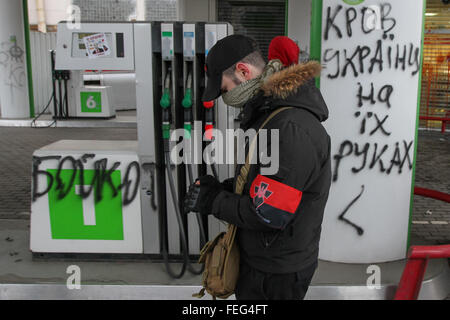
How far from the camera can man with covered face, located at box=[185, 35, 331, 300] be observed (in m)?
1.96

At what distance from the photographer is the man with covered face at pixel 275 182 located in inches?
77.1

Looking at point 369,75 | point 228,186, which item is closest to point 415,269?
point 228,186

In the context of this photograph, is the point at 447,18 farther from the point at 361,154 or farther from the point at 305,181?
the point at 305,181

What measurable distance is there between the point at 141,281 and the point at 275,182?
2.20 metres

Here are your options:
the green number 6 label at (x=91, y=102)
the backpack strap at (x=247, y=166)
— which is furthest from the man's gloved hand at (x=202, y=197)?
the green number 6 label at (x=91, y=102)

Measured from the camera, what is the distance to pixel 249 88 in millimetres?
2121

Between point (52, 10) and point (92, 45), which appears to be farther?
point (52, 10)

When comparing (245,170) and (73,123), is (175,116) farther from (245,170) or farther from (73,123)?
(73,123)

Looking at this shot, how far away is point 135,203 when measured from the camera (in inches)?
158

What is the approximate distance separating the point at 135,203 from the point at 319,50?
6.49 ft

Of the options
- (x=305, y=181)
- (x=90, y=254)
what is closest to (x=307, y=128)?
(x=305, y=181)

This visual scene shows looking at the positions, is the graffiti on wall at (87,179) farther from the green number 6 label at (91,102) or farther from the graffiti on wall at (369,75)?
the green number 6 label at (91,102)

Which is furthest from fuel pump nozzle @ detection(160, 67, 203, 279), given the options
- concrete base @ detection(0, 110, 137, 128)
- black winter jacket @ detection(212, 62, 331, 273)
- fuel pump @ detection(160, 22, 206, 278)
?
concrete base @ detection(0, 110, 137, 128)

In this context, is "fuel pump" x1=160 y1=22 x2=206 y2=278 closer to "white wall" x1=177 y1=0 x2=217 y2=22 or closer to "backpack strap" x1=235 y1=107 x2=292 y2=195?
"backpack strap" x1=235 y1=107 x2=292 y2=195
